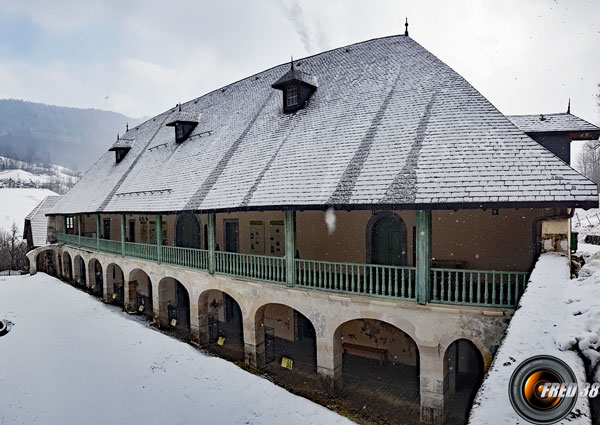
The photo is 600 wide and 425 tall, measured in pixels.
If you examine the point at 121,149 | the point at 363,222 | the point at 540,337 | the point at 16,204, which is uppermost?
the point at 121,149

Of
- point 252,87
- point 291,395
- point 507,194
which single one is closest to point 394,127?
point 507,194

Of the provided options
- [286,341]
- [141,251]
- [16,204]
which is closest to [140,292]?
[141,251]

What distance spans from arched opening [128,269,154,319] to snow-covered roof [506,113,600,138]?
18.9 meters

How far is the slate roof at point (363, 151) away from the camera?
810 centimetres

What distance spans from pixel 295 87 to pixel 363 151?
574 centimetres

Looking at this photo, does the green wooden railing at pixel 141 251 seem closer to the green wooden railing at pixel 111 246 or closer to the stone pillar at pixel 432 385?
the green wooden railing at pixel 111 246

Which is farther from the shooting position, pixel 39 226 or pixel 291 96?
pixel 39 226

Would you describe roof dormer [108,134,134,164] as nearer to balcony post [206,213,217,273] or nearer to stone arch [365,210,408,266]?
balcony post [206,213,217,273]

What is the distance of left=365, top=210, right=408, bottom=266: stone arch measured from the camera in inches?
437

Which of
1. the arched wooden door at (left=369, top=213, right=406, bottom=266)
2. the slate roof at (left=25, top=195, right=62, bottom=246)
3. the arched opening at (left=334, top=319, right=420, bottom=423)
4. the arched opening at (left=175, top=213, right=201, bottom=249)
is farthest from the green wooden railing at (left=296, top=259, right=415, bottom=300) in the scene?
the slate roof at (left=25, top=195, right=62, bottom=246)

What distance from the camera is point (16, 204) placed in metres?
98.5

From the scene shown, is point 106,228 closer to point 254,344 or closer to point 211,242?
Result: point 211,242

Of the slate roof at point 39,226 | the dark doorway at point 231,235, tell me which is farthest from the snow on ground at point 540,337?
the slate roof at point 39,226

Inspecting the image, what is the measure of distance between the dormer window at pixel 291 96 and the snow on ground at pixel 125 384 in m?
10.2
